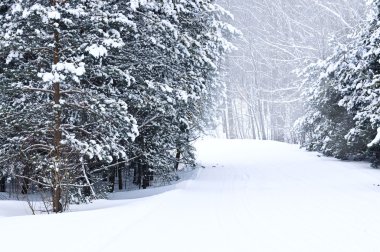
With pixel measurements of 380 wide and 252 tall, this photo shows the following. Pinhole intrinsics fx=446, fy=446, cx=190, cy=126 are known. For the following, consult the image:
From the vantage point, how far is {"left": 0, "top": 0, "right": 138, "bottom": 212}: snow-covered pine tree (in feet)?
30.4

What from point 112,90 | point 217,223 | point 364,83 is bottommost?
point 217,223

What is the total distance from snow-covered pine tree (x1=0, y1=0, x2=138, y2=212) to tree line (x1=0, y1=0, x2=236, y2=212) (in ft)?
0.08

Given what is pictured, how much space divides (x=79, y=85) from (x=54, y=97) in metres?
1.15

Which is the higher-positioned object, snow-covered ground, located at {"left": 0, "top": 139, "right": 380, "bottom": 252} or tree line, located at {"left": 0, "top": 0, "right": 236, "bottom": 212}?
tree line, located at {"left": 0, "top": 0, "right": 236, "bottom": 212}

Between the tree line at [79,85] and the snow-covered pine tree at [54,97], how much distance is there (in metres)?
A: 0.02

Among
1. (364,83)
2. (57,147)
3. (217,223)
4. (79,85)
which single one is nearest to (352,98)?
(364,83)

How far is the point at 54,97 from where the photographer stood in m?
9.61

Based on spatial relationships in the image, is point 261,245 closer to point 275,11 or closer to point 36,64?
point 36,64

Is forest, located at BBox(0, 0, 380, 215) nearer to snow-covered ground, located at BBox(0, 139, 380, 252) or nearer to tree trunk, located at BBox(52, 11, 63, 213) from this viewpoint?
tree trunk, located at BBox(52, 11, 63, 213)

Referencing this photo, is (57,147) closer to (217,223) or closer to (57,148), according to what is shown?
(57,148)

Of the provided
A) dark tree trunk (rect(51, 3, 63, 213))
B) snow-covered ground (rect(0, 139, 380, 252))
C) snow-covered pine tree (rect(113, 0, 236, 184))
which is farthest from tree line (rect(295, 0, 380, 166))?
dark tree trunk (rect(51, 3, 63, 213))

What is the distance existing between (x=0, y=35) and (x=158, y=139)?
660 cm

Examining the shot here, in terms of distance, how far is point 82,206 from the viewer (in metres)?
10.5

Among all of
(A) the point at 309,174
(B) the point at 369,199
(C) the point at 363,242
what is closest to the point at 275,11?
(A) the point at 309,174
